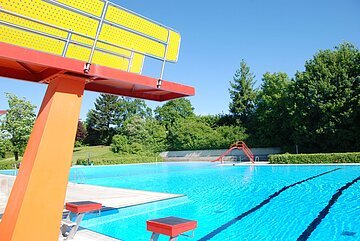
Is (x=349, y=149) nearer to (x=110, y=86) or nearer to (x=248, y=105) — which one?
(x=248, y=105)

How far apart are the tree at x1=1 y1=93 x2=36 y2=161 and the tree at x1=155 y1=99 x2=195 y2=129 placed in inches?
1027

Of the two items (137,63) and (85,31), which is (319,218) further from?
(85,31)

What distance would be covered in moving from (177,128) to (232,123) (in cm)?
941

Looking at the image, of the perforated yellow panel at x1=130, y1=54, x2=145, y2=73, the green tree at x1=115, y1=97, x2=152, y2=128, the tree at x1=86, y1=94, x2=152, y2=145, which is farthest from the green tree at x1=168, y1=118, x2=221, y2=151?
the perforated yellow panel at x1=130, y1=54, x2=145, y2=73

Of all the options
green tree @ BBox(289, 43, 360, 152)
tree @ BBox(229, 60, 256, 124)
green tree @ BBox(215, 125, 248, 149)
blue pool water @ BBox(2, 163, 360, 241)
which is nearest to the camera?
blue pool water @ BBox(2, 163, 360, 241)

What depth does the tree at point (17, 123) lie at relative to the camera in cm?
3812

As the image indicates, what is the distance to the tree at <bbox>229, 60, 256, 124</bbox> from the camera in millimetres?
47500

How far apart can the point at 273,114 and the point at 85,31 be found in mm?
35621

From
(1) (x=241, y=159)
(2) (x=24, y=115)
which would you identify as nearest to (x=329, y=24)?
(1) (x=241, y=159)

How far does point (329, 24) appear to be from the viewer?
17859mm

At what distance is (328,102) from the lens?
2945cm

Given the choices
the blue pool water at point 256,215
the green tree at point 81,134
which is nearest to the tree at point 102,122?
the green tree at point 81,134

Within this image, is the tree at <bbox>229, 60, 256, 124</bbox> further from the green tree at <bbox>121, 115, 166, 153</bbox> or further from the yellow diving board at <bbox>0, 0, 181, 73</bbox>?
the yellow diving board at <bbox>0, 0, 181, 73</bbox>

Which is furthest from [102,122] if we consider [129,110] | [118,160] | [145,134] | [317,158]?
[317,158]
